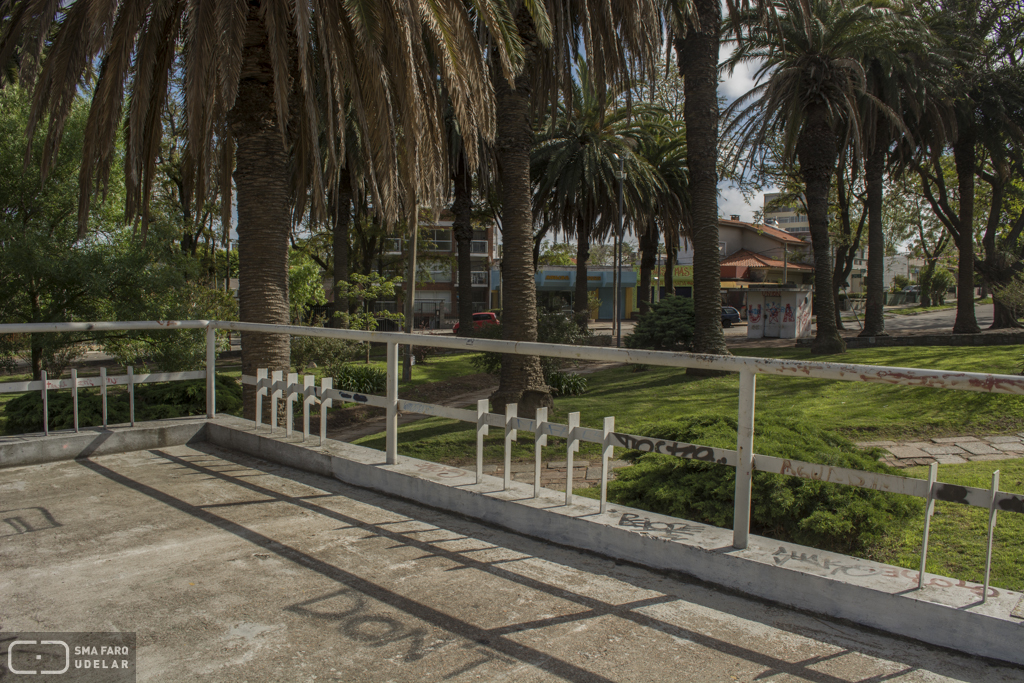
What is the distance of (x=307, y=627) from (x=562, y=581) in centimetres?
118

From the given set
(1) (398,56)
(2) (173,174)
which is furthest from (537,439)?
(2) (173,174)

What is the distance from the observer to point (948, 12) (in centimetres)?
2209

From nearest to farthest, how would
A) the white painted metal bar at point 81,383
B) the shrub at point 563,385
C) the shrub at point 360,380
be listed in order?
the white painted metal bar at point 81,383 < the shrub at point 563,385 < the shrub at point 360,380

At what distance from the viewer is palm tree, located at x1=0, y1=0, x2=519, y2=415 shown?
21.4ft

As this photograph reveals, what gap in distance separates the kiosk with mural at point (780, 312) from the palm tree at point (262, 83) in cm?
2614

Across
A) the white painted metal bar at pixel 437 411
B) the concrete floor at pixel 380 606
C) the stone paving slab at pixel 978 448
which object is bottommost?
the stone paving slab at pixel 978 448

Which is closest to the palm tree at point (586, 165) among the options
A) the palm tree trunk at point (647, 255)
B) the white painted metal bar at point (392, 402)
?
the palm tree trunk at point (647, 255)

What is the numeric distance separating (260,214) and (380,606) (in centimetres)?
612

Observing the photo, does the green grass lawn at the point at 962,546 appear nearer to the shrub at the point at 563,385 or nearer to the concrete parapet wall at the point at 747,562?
the concrete parapet wall at the point at 747,562

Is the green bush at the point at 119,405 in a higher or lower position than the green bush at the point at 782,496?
lower

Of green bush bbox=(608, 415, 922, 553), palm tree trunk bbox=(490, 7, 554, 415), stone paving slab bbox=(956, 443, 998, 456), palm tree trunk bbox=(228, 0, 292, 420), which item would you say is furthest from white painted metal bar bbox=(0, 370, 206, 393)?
stone paving slab bbox=(956, 443, 998, 456)

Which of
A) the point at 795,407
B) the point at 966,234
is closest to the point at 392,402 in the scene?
the point at 795,407

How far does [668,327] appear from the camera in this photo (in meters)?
21.8

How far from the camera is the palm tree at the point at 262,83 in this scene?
21.4 ft
